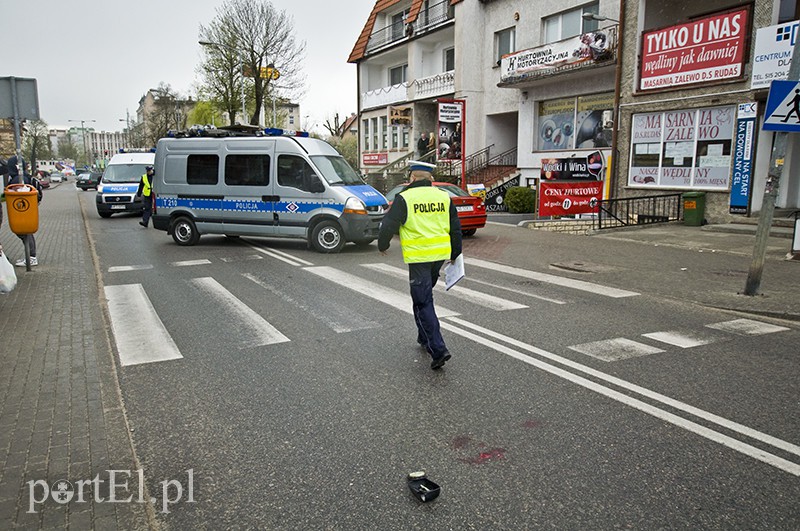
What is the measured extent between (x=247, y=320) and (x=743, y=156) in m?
14.5

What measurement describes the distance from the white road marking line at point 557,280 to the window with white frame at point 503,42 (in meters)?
18.1

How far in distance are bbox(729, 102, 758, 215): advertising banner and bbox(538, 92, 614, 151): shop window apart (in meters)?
5.97

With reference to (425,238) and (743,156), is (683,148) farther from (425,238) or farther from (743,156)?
(425,238)

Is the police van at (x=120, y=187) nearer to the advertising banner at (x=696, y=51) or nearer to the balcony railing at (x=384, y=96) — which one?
the balcony railing at (x=384, y=96)

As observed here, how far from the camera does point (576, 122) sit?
2280 centimetres

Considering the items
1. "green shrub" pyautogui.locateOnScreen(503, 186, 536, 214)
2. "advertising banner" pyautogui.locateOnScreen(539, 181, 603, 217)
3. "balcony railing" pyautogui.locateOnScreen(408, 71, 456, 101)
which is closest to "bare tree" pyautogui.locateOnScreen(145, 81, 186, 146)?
"balcony railing" pyautogui.locateOnScreen(408, 71, 456, 101)

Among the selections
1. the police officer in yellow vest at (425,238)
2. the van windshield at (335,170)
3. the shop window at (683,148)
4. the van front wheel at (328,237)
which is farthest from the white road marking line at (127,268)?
the shop window at (683,148)

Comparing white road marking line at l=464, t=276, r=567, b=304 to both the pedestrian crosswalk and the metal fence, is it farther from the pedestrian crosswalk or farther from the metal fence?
the metal fence

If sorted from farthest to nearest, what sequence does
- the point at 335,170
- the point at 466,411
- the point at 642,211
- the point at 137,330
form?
the point at 642,211
the point at 335,170
the point at 137,330
the point at 466,411

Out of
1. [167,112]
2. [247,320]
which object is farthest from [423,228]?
[167,112]

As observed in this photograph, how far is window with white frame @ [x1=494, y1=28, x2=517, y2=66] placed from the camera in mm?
26600

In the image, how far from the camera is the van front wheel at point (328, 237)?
12422 mm

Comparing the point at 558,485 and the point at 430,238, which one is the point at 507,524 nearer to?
the point at 558,485

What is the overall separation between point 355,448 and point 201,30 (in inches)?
1671
